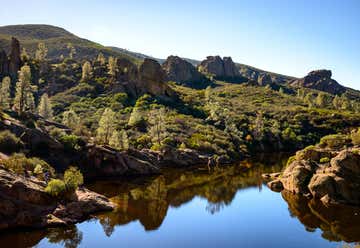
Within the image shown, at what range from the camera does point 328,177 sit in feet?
197

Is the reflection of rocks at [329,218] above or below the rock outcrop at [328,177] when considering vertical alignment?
below

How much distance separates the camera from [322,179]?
60.4 meters

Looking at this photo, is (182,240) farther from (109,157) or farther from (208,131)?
(208,131)

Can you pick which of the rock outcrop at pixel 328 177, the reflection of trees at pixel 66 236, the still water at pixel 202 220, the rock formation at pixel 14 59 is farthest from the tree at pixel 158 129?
the rock formation at pixel 14 59

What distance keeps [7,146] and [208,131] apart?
72.9 m

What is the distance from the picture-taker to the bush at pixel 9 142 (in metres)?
58.3

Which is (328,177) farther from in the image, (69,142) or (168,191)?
(69,142)

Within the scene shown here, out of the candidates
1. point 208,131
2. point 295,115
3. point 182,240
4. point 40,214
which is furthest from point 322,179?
point 295,115

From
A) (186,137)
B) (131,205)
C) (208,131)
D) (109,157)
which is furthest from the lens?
(208,131)

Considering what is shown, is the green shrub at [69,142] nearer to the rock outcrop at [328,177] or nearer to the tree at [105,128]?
the tree at [105,128]

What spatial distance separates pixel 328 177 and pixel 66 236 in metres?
42.7

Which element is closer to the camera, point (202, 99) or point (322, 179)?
point (322, 179)

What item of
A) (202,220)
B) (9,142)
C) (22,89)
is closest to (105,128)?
(22,89)

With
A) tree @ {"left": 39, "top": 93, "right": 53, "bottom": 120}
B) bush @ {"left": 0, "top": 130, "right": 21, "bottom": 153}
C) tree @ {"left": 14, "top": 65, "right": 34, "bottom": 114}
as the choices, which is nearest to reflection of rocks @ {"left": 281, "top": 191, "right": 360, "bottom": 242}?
bush @ {"left": 0, "top": 130, "right": 21, "bottom": 153}
